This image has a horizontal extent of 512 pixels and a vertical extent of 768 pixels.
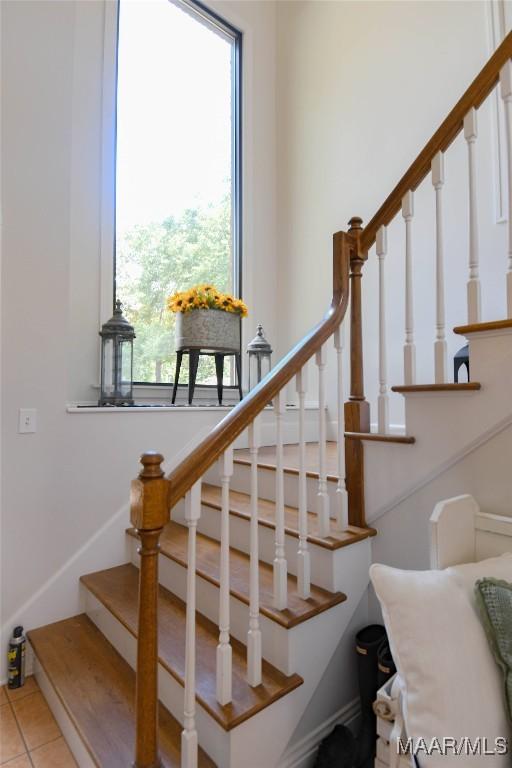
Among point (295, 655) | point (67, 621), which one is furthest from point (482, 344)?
point (67, 621)

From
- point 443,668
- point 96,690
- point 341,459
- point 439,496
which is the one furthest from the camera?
point 341,459

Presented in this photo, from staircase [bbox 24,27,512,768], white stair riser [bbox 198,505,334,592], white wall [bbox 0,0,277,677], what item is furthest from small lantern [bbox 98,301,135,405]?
staircase [bbox 24,27,512,768]

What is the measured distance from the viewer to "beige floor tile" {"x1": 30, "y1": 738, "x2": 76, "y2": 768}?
4.44 feet

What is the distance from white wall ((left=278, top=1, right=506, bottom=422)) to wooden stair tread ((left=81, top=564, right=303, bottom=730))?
1745 mm

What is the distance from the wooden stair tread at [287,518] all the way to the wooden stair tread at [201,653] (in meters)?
0.43

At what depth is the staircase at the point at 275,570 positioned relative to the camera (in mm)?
1126

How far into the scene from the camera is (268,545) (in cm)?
172

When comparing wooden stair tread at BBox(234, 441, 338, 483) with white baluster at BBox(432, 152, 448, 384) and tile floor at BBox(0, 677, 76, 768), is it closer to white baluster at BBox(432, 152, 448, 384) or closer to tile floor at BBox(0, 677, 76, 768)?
white baluster at BBox(432, 152, 448, 384)

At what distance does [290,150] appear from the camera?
12.0 feet

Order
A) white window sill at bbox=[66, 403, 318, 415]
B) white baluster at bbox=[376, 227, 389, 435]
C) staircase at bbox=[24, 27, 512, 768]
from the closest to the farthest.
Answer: staircase at bbox=[24, 27, 512, 768] < white baluster at bbox=[376, 227, 389, 435] < white window sill at bbox=[66, 403, 318, 415]

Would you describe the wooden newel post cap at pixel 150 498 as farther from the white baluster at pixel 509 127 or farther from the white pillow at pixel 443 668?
the white baluster at pixel 509 127

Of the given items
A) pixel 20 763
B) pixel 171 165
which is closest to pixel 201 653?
pixel 20 763

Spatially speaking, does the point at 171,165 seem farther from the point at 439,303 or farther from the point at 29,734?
the point at 29,734

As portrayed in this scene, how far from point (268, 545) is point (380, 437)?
0.66m
